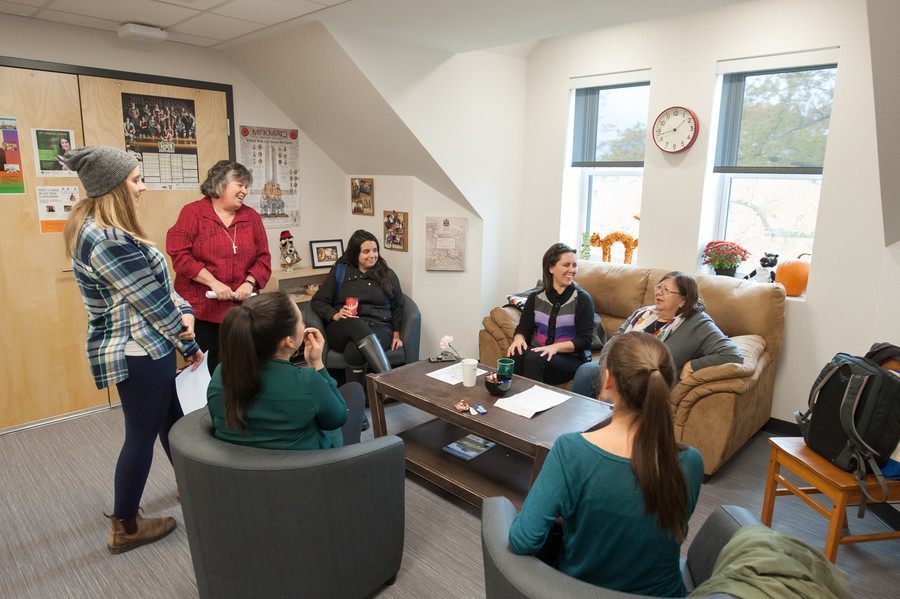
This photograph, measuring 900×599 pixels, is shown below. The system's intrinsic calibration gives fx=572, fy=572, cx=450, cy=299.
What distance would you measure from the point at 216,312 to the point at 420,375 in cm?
124

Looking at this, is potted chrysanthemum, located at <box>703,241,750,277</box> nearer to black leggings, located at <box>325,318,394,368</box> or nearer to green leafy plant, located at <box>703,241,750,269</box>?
green leafy plant, located at <box>703,241,750,269</box>

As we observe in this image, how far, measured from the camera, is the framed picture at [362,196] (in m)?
4.81

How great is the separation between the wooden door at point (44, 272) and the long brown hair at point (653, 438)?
3511 millimetres

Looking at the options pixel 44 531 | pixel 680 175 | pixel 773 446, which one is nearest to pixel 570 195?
pixel 680 175

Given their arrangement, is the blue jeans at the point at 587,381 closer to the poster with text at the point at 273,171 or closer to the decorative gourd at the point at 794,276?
the decorative gourd at the point at 794,276

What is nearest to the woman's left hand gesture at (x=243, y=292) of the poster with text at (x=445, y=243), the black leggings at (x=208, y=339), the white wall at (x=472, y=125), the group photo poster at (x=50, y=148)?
the black leggings at (x=208, y=339)

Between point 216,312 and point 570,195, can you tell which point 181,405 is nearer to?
point 216,312

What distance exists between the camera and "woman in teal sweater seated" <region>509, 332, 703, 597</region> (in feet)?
4.29

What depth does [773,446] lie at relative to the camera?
101 inches

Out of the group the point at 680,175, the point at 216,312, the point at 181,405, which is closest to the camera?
the point at 181,405

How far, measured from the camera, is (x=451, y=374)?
306 centimetres

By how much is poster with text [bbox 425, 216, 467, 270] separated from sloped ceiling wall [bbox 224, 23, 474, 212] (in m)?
0.18

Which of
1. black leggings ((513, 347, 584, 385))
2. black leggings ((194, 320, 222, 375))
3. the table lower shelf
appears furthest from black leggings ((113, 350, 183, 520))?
black leggings ((513, 347, 584, 385))

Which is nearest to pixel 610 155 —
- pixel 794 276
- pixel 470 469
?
pixel 794 276
